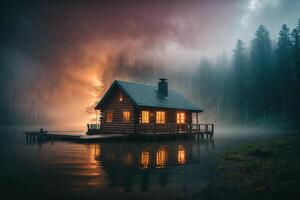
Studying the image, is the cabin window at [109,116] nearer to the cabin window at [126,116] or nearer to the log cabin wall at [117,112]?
the log cabin wall at [117,112]

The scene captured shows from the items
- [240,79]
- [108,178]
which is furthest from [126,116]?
[240,79]

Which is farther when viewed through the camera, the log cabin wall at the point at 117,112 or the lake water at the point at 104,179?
the log cabin wall at the point at 117,112

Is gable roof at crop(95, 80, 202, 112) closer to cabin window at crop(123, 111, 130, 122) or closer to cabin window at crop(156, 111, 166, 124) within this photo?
cabin window at crop(156, 111, 166, 124)

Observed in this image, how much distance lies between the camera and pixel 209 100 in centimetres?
8519

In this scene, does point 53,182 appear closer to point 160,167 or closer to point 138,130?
point 160,167

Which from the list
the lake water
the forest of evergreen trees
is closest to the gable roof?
the lake water

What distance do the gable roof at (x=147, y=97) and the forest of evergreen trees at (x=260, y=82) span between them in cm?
2848

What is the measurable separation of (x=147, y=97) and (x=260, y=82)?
137 ft

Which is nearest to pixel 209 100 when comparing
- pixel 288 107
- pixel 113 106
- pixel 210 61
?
pixel 210 61

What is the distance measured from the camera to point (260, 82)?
63.8m

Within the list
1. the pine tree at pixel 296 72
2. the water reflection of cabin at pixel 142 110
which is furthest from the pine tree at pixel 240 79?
the water reflection of cabin at pixel 142 110

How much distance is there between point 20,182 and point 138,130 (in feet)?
69.2

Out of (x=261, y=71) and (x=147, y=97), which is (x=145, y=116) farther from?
(x=261, y=71)

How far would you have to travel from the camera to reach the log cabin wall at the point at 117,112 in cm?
3212
